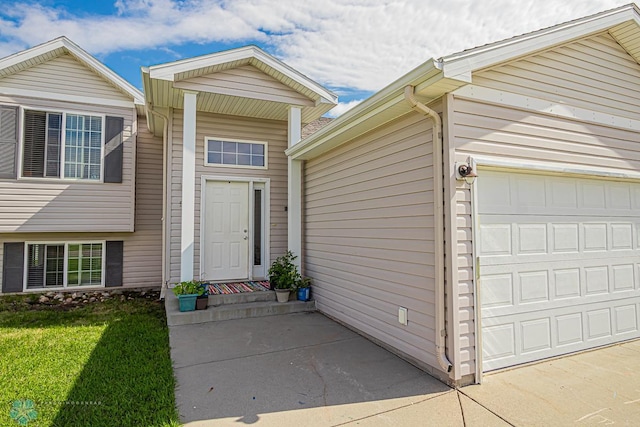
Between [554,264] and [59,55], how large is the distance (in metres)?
9.44

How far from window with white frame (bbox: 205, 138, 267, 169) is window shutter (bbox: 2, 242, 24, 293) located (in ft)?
14.5

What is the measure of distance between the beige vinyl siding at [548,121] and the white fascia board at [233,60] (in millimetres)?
3529

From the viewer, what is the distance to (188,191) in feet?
18.7

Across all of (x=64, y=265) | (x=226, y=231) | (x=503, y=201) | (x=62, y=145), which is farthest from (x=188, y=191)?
(x=503, y=201)

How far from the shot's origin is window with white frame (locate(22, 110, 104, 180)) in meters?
7.12

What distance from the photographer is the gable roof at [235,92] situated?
5520 millimetres

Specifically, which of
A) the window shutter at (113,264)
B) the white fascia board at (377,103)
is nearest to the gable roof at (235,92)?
the white fascia board at (377,103)

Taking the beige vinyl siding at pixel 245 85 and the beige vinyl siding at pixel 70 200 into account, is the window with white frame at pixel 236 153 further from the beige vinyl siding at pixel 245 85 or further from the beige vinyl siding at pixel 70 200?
the beige vinyl siding at pixel 70 200

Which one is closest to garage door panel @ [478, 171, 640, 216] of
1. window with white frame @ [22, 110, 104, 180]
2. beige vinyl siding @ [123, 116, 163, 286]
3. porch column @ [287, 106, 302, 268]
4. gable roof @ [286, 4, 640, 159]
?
gable roof @ [286, 4, 640, 159]

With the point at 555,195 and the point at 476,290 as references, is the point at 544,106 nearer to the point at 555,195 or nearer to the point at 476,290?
the point at 555,195

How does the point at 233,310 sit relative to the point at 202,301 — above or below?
below

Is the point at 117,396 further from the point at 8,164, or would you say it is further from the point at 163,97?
the point at 8,164

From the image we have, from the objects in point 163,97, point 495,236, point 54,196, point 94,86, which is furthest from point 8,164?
point 495,236

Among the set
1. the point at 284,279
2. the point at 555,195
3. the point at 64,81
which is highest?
the point at 64,81
